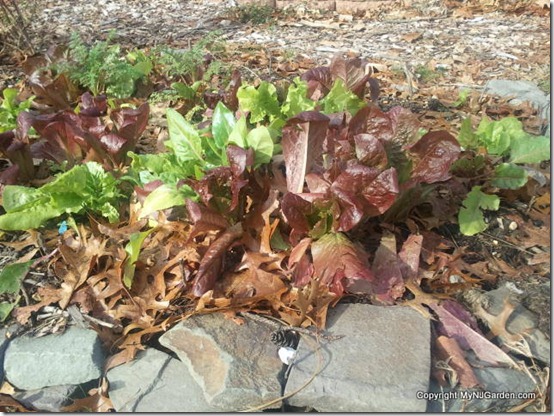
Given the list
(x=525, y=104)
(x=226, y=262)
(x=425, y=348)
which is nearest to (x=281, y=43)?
(x=525, y=104)

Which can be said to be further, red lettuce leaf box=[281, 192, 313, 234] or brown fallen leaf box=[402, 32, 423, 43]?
brown fallen leaf box=[402, 32, 423, 43]

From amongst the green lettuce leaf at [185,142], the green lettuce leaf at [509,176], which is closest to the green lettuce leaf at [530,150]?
the green lettuce leaf at [509,176]

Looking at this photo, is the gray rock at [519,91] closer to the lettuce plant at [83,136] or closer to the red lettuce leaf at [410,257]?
the red lettuce leaf at [410,257]

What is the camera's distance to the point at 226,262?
245 cm

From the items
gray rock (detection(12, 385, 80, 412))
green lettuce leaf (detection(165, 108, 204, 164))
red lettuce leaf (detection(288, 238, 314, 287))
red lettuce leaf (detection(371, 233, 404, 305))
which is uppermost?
green lettuce leaf (detection(165, 108, 204, 164))

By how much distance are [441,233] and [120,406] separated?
1.67 meters

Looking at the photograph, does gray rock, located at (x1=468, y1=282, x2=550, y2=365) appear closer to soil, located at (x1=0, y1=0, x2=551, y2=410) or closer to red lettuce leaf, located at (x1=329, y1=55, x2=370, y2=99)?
soil, located at (x1=0, y1=0, x2=551, y2=410)

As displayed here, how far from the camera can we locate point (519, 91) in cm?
405

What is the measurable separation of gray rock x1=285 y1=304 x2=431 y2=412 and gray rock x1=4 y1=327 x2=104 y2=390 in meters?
0.83

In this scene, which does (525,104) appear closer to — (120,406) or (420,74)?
(420,74)

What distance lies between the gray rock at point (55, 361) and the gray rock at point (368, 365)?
83 centimetres

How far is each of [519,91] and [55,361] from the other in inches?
144

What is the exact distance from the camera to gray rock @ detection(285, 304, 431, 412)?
1942mm

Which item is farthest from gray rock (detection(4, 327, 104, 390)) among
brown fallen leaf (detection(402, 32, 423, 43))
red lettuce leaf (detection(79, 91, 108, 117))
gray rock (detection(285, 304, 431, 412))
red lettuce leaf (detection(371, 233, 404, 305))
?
brown fallen leaf (detection(402, 32, 423, 43))
